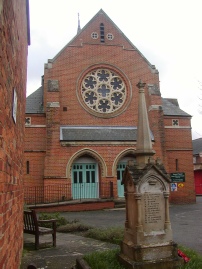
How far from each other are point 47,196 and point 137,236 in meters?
14.4

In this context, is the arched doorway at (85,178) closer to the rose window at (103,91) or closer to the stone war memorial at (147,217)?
the rose window at (103,91)

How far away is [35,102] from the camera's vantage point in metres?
23.0

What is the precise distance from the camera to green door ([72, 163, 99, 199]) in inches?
835

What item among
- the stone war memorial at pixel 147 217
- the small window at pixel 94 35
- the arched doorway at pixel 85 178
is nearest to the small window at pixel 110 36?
the small window at pixel 94 35

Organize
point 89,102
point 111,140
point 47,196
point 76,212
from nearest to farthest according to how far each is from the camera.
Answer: point 76,212 → point 47,196 → point 111,140 → point 89,102

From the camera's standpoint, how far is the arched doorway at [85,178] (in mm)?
21219

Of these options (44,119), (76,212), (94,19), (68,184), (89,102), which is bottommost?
(76,212)

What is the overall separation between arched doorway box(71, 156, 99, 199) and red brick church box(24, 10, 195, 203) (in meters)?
0.07

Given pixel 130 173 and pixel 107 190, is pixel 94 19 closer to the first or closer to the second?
pixel 107 190

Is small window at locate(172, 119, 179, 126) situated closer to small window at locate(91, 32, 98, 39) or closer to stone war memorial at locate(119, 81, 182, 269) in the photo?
small window at locate(91, 32, 98, 39)

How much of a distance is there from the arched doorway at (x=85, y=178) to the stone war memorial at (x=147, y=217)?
14799 mm

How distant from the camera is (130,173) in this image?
255 inches

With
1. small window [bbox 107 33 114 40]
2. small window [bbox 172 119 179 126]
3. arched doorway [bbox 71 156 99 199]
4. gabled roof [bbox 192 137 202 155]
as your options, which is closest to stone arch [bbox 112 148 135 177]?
arched doorway [bbox 71 156 99 199]

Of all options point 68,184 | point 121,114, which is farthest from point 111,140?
point 68,184
